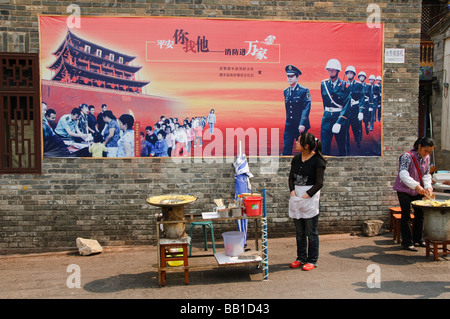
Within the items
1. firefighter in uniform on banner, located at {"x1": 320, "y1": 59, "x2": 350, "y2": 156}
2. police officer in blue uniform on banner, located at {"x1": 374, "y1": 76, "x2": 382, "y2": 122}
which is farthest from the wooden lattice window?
police officer in blue uniform on banner, located at {"x1": 374, "y1": 76, "x2": 382, "y2": 122}

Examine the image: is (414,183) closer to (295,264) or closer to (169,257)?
(295,264)

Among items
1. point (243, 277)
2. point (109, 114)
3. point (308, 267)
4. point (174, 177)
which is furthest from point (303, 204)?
point (109, 114)

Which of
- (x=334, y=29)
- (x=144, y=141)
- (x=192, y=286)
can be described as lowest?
(x=192, y=286)

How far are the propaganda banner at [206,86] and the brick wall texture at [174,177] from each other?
22 cm

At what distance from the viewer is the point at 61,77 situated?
24.8 ft

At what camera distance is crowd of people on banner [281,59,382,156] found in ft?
26.3

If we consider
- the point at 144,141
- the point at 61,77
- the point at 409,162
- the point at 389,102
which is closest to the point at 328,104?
the point at 389,102

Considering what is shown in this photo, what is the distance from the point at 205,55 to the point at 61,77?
2680 millimetres

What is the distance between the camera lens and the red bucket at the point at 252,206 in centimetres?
591

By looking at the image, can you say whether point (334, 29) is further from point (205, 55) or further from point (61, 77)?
point (61, 77)

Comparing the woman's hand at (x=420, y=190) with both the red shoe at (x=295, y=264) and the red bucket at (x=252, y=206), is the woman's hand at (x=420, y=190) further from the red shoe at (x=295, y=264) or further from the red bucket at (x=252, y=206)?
the red bucket at (x=252, y=206)

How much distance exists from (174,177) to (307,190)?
2765 millimetres

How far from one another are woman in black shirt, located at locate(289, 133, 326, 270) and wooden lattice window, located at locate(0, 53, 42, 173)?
4.73 m

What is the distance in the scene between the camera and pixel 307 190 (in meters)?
6.15
